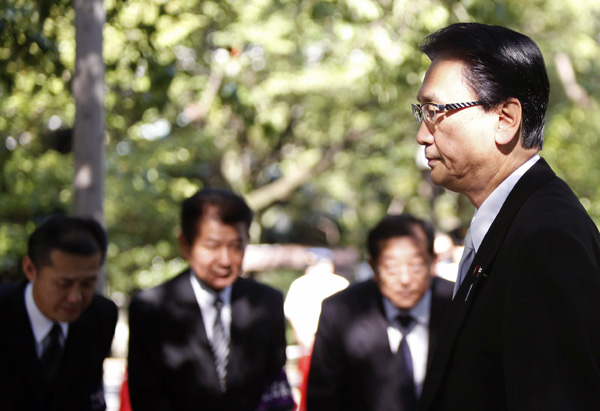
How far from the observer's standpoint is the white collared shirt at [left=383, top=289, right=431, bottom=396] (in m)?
3.93

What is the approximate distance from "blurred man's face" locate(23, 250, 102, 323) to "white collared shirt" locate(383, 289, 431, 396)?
4.48 feet

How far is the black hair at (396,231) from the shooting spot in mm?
4133

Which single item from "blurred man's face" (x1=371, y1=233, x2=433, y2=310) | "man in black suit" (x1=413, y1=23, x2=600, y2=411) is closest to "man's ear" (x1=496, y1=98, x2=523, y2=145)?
"man in black suit" (x1=413, y1=23, x2=600, y2=411)

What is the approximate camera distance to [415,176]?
863 inches

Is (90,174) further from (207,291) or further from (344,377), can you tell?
(344,377)

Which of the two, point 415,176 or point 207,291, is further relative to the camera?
point 415,176

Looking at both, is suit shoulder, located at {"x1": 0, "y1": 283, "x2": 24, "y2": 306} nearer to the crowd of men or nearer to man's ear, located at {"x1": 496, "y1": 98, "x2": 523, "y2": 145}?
the crowd of men

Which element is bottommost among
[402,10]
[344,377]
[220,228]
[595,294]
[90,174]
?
[344,377]

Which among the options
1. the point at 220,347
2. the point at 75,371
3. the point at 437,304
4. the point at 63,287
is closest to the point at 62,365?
the point at 75,371

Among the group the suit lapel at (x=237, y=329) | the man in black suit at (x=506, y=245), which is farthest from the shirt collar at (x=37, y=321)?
the man in black suit at (x=506, y=245)

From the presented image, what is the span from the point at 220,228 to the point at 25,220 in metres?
8.02

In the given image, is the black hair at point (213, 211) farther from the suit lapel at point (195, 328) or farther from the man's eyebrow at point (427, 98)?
the man's eyebrow at point (427, 98)

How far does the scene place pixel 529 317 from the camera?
1.57 meters

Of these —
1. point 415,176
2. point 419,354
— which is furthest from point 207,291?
point 415,176
